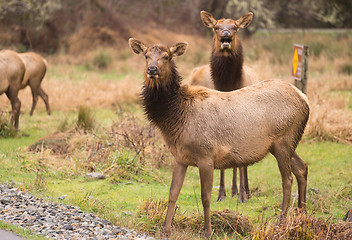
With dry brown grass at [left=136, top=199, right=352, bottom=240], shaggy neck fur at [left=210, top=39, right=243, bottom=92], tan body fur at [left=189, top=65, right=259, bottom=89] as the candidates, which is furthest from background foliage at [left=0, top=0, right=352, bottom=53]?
dry brown grass at [left=136, top=199, right=352, bottom=240]

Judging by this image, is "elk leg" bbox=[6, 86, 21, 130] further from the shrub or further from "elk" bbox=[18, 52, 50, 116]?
the shrub

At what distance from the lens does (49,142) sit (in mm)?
11414

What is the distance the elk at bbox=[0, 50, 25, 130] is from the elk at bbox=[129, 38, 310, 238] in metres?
6.71

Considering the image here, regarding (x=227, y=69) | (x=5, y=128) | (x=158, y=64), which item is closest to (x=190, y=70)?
(x=5, y=128)

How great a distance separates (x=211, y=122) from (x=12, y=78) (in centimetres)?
777

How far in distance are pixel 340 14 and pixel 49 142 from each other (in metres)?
20.2

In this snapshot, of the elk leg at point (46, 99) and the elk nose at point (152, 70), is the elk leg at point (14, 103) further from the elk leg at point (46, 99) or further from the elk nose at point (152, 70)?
the elk nose at point (152, 70)

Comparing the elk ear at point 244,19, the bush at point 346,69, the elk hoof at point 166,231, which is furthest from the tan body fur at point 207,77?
the bush at point 346,69

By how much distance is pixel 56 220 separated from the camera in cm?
682

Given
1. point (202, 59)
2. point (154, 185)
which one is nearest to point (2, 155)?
point (154, 185)

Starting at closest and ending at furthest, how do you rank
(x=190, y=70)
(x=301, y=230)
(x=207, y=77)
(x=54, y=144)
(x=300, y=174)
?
(x=301, y=230) < (x=300, y=174) < (x=207, y=77) < (x=54, y=144) < (x=190, y=70)

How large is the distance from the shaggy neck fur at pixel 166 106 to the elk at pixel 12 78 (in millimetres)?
7044

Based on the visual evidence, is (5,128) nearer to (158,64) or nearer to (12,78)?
(12,78)

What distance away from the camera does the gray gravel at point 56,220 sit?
6402mm
